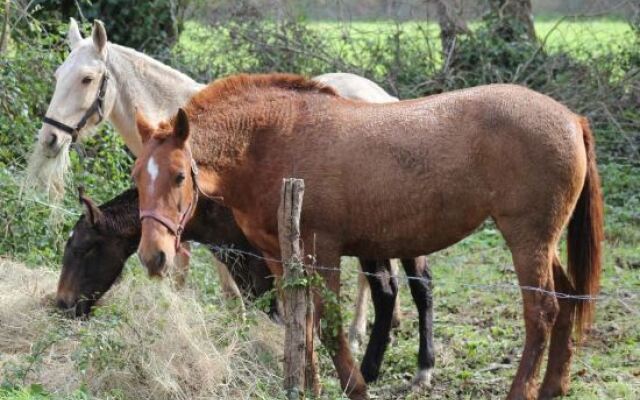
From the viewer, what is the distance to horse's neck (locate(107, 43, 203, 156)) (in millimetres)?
7566

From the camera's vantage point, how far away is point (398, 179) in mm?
5500

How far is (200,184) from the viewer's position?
5.47 m

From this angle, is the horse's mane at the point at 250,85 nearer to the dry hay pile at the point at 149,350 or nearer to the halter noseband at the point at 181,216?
the halter noseband at the point at 181,216

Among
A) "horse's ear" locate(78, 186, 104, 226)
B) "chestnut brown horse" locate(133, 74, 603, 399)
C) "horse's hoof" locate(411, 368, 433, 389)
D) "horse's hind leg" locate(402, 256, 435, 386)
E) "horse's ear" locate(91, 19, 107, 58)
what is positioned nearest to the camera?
"chestnut brown horse" locate(133, 74, 603, 399)

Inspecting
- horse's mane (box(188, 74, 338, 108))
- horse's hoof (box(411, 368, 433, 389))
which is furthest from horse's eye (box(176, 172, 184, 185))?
horse's hoof (box(411, 368, 433, 389))

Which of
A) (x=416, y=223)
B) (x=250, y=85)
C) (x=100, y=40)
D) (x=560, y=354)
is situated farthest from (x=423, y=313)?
(x=100, y=40)

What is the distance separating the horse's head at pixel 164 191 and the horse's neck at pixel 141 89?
7.25 feet

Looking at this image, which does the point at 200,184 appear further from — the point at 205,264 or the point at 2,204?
the point at 2,204

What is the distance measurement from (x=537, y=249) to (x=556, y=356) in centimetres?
70

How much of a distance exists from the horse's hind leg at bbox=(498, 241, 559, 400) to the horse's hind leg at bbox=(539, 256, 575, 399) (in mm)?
265

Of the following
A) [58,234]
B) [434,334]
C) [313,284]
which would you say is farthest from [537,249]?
[58,234]

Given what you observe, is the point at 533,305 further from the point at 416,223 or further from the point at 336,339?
the point at 336,339

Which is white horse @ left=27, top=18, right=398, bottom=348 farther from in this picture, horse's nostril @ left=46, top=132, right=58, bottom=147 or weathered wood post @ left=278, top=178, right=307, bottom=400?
weathered wood post @ left=278, top=178, right=307, bottom=400

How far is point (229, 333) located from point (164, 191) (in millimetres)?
910
